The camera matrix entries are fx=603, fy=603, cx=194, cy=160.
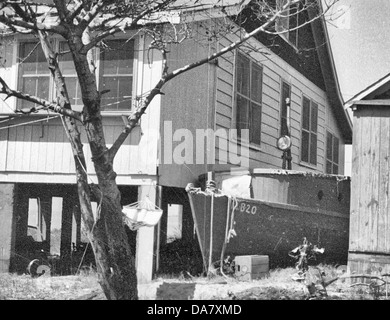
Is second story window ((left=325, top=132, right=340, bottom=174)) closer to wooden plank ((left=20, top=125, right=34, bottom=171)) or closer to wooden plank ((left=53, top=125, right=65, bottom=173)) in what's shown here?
wooden plank ((left=53, top=125, right=65, bottom=173))

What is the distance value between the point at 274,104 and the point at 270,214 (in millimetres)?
4488

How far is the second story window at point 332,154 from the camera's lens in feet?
56.5

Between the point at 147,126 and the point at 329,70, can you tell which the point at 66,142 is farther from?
the point at 329,70

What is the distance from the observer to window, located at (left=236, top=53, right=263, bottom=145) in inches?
481

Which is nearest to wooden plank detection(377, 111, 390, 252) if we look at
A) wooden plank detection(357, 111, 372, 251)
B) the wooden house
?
the wooden house

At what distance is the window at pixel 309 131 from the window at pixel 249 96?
8.93 feet

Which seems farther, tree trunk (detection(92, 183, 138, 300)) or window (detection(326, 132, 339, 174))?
window (detection(326, 132, 339, 174))

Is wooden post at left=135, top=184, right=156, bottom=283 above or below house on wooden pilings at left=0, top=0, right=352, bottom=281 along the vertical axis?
below

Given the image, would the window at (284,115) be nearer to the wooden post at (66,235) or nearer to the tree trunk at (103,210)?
the wooden post at (66,235)

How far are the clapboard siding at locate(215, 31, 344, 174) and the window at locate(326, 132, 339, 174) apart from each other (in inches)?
12.6

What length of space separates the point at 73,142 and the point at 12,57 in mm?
3738
